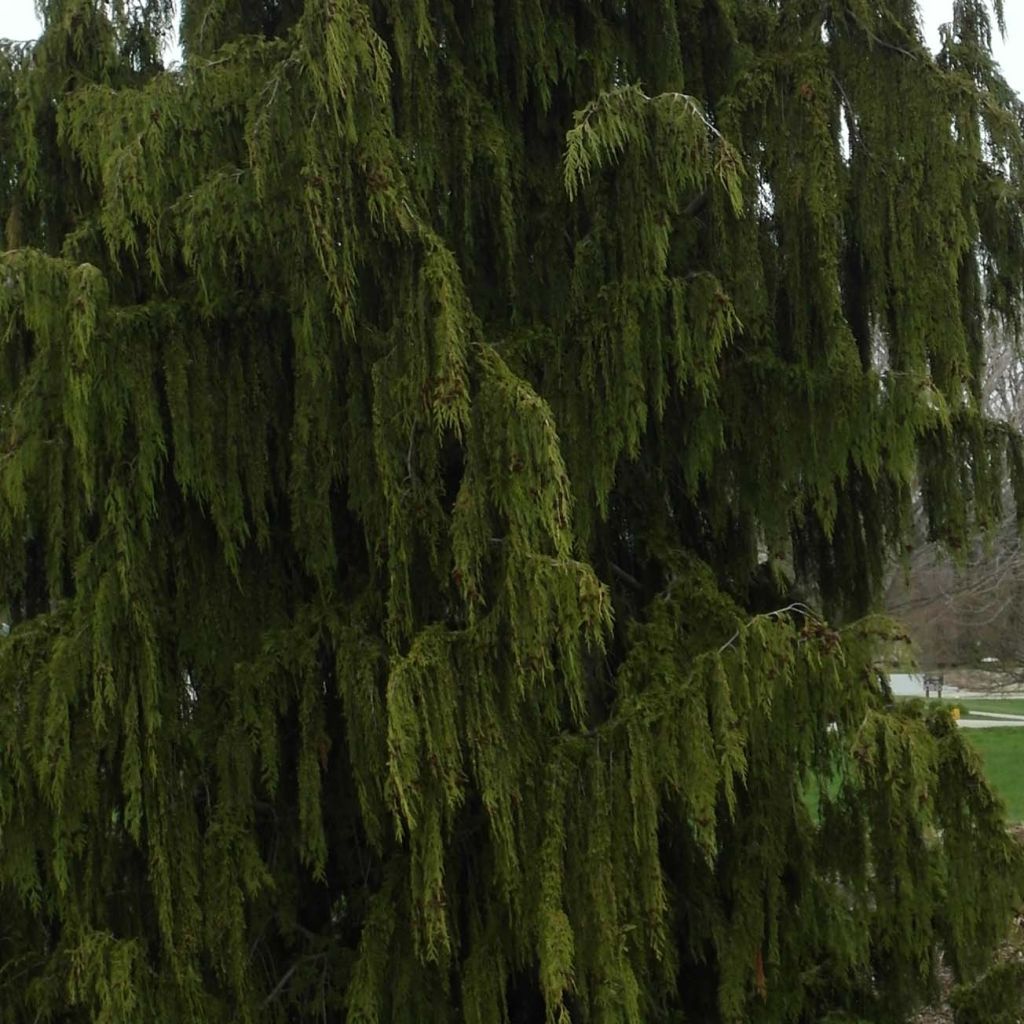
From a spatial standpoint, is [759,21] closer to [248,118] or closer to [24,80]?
[248,118]

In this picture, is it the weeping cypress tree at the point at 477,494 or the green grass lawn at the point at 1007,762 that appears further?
the green grass lawn at the point at 1007,762

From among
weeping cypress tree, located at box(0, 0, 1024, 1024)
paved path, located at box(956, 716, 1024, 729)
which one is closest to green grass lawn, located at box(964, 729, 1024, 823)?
paved path, located at box(956, 716, 1024, 729)

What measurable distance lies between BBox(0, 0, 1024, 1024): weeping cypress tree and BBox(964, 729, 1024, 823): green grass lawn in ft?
17.1

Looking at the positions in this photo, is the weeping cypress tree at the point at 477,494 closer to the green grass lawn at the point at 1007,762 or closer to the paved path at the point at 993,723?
the green grass lawn at the point at 1007,762

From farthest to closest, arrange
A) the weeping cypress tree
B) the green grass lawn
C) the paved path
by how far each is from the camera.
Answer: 1. the paved path
2. the green grass lawn
3. the weeping cypress tree

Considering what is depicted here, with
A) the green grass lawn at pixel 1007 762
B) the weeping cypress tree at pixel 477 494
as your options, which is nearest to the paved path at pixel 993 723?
the green grass lawn at pixel 1007 762

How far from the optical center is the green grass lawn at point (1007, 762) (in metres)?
10.7

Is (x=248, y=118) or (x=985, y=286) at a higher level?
(x=248, y=118)

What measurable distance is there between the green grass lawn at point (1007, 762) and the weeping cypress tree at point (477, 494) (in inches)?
206

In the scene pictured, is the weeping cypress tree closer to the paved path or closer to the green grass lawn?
the green grass lawn

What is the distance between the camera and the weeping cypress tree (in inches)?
142

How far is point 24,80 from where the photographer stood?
461cm

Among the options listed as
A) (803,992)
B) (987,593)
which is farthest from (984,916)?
(987,593)

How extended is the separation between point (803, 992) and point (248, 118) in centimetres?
371
